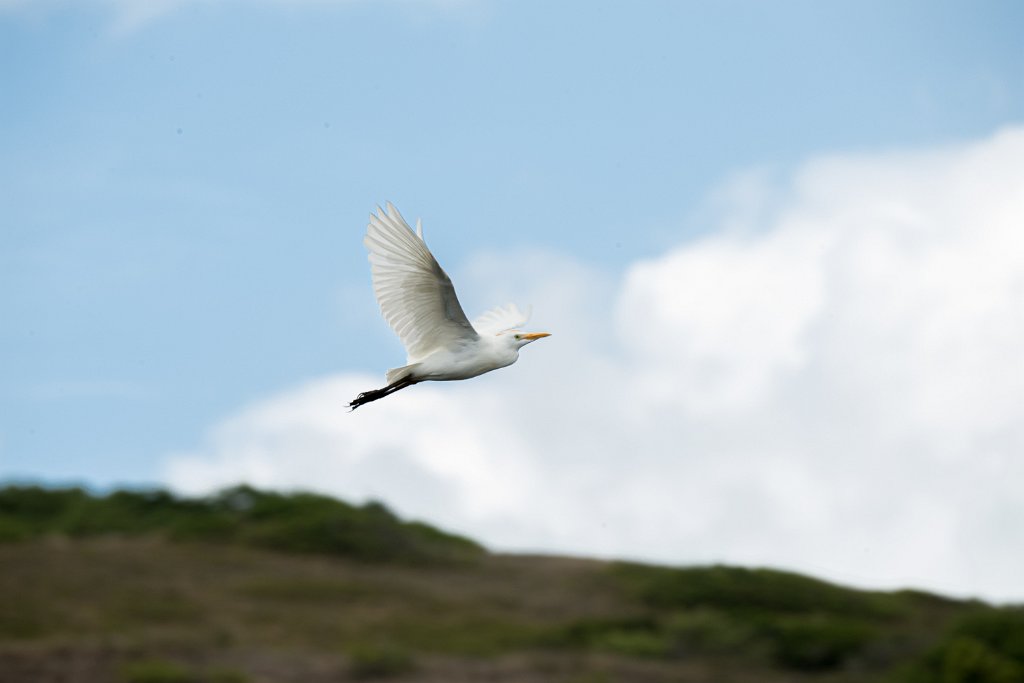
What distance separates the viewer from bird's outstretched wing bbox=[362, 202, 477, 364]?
11.3m

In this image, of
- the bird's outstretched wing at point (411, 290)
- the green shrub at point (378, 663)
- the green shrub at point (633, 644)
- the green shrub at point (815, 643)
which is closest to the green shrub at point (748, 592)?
the green shrub at point (815, 643)

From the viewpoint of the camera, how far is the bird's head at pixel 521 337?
12422 millimetres

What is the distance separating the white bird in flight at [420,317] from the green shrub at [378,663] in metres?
6.07

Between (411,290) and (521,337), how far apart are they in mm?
1435

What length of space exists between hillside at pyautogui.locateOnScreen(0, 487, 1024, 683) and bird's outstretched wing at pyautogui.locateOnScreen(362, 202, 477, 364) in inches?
260

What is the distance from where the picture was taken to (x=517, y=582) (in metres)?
21.3

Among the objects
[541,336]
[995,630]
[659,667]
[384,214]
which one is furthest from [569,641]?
[384,214]

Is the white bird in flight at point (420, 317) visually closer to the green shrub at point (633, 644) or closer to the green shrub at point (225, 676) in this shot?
the green shrub at point (225, 676)

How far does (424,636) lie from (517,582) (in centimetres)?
286

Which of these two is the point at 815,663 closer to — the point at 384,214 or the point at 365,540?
the point at 365,540

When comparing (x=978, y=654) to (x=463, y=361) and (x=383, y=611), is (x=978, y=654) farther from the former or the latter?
(x=463, y=361)

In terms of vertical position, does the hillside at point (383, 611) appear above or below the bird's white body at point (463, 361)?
below

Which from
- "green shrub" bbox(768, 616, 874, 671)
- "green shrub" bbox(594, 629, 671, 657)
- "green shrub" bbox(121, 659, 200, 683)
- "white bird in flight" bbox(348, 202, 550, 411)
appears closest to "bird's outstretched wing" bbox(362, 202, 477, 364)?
"white bird in flight" bbox(348, 202, 550, 411)

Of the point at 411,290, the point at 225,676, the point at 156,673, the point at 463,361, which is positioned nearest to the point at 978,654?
the point at 463,361
